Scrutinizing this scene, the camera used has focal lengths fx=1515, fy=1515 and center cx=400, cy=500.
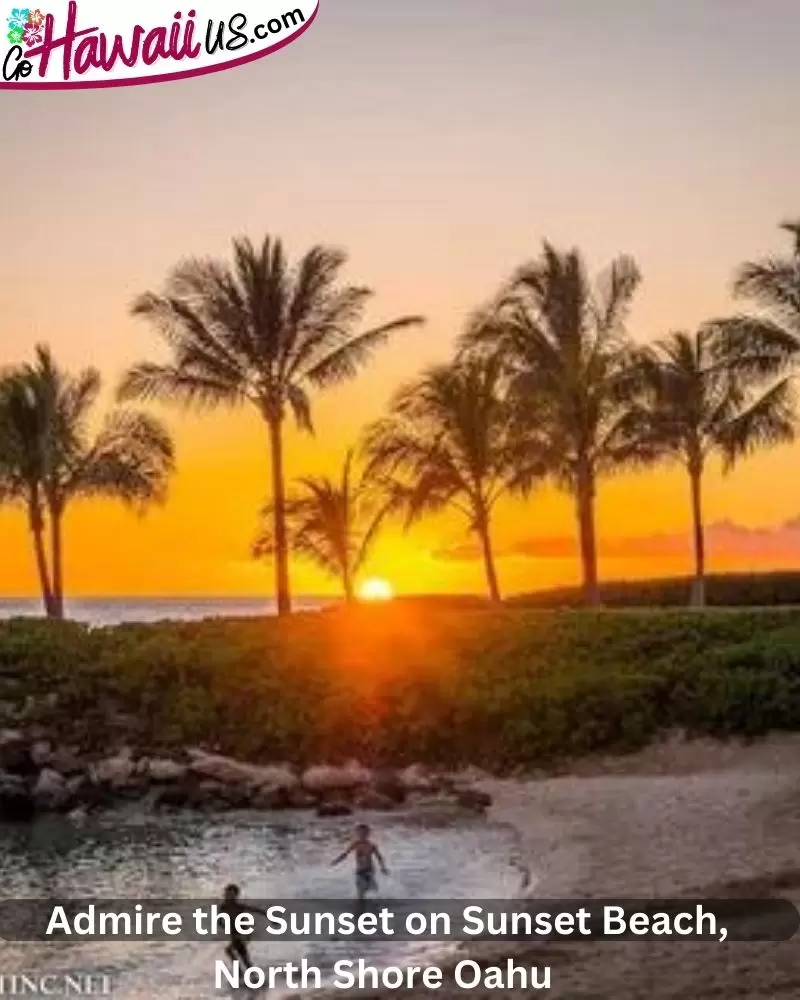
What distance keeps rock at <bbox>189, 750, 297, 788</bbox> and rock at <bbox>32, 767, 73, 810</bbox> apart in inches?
94.9

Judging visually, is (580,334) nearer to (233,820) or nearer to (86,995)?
(233,820)

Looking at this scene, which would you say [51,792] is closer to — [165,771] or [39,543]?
[165,771]

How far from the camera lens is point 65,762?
2959cm

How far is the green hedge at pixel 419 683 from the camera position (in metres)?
28.5

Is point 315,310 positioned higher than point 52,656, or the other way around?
point 315,310

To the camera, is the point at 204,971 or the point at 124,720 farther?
the point at 124,720

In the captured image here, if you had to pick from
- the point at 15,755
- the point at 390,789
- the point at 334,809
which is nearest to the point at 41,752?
the point at 15,755

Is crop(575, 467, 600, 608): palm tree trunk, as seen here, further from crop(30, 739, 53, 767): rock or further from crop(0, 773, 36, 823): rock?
crop(0, 773, 36, 823): rock

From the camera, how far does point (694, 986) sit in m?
11.6

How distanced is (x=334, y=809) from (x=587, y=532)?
595 inches

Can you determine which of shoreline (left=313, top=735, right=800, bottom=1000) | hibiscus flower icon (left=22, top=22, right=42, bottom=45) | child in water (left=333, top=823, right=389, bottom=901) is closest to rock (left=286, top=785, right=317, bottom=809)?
shoreline (left=313, top=735, right=800, bottom=1000)

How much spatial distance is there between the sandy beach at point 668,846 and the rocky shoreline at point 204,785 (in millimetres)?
1742

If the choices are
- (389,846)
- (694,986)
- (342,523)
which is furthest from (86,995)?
(342,523)

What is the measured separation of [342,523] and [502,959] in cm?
3297
